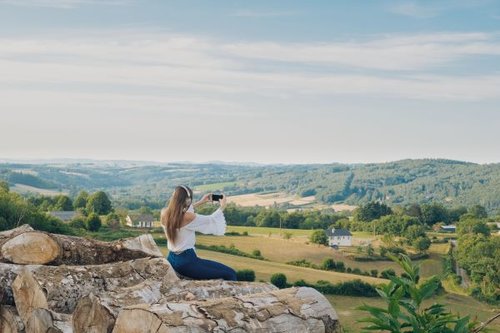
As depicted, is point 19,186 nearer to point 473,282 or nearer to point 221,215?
point 473,282

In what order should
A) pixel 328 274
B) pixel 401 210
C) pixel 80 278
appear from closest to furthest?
pixel 80 278
pixel 328 274
pixel 401 210

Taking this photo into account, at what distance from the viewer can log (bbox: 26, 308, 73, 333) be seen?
656 cm

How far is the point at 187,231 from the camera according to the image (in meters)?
7.99

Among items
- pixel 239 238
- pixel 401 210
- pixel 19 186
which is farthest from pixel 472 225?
pixel 19 186

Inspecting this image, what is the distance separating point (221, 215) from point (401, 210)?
112245 mm

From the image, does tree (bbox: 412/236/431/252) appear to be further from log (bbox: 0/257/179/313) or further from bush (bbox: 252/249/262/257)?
log (bbox: 0/257/179/313)

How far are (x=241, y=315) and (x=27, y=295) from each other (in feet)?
9.08

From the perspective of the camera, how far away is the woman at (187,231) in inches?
310

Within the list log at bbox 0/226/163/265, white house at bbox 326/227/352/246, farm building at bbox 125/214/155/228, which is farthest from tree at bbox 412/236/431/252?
log at bbox 0/226/163/265

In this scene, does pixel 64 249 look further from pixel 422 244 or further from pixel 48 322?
pixel 422 244

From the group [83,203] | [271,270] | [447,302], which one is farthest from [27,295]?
[83,203]

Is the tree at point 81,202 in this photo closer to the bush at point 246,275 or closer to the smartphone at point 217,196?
the bush at point 246,275

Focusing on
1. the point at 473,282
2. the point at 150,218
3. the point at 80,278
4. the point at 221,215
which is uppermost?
the point at 221,215

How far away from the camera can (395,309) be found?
4801 millimetres
